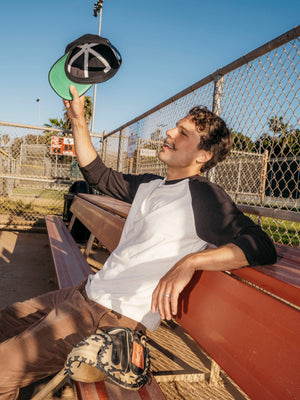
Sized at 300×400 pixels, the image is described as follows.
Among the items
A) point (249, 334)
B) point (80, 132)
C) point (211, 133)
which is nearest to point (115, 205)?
point (80, 132)

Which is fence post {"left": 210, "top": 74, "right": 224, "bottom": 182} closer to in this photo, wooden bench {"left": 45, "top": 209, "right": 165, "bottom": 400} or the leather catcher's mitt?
wooden bench {"left": 45, "top": 209, "right": 165, "bottom": 400}

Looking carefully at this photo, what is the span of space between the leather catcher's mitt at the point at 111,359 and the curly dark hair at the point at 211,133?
1.03 metres

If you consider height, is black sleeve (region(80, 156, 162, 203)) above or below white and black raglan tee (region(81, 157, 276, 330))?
above

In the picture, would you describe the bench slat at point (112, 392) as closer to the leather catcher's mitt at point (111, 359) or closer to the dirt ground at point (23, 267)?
the leather catcher's mitt at point (111, 359)

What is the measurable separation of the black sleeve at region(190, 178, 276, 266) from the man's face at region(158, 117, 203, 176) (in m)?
0.28

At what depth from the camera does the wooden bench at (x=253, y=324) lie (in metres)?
0.96

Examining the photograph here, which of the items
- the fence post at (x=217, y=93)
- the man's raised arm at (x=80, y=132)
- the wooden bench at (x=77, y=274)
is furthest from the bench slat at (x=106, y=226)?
the fence post at (x=217, y=93)

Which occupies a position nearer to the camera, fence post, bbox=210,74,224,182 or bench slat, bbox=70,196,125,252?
bench slat, bbox=70,196,125,252

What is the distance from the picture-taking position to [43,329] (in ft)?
5.07

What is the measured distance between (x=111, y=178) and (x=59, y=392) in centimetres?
137

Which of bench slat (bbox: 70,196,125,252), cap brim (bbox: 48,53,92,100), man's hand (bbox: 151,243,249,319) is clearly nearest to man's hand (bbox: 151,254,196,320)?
man's hand (bbox: 151,243,249,319)

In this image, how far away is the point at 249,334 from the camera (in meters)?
1.09

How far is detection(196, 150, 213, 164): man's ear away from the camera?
74.9 inches

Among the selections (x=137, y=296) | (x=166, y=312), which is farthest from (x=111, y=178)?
(x=166, y=312)
